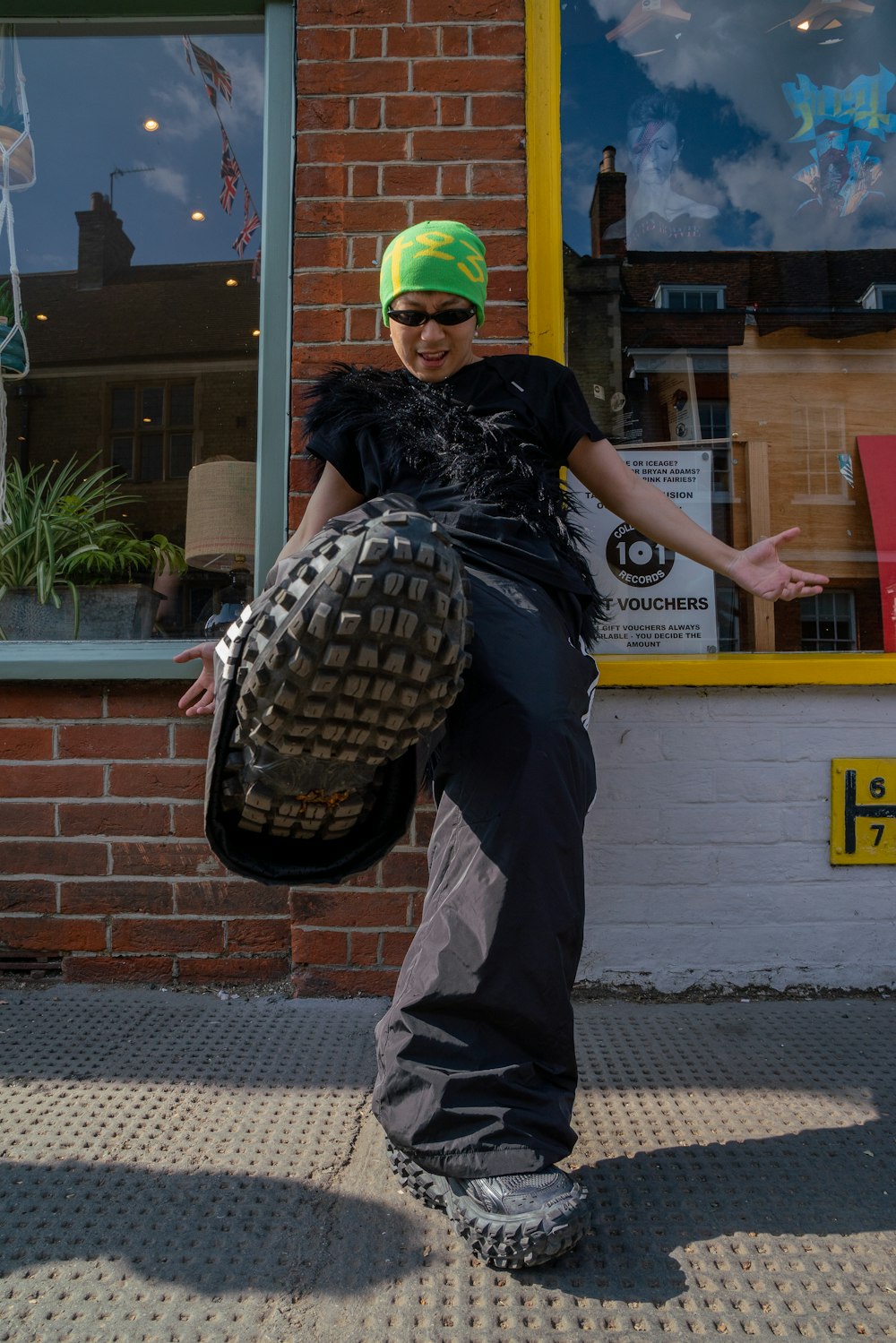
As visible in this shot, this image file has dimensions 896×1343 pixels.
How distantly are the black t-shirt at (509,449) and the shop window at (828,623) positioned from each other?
1225 mm

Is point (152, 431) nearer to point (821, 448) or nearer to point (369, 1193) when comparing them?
point (821, 448)

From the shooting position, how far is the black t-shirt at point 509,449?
1805 mm

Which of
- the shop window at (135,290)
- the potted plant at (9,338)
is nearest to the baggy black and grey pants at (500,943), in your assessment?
the shop window at (135,290)

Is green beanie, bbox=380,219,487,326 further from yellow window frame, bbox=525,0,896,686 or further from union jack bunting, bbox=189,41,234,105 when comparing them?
union jack bunting, bbox=189,41,234,105

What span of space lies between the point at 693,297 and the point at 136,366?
1794 mm

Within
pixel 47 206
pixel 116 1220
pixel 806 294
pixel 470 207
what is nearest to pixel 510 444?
pixel 470 207

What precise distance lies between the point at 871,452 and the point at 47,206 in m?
2.78

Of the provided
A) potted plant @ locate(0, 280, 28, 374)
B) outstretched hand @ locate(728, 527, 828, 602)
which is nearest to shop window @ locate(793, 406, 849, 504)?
outstretched hand @ locate(728, 527, 828, 602)

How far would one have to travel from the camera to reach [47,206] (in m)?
3.26

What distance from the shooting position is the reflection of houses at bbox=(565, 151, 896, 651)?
297 cm

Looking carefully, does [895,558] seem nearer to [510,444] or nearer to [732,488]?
[732,488]

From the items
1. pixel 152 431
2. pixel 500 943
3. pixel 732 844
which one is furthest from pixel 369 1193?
pixel 152 431

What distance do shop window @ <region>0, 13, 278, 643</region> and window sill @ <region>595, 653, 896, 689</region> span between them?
1170 millimetres

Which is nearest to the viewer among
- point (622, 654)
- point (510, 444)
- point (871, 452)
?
point (510, 444)
